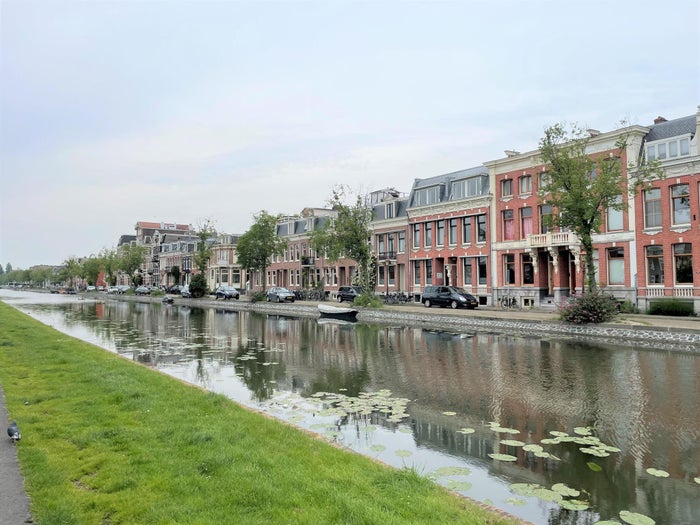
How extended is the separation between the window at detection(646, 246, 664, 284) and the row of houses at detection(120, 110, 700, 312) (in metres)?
0.06

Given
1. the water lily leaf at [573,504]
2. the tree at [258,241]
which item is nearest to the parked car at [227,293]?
the tree at [258,241]

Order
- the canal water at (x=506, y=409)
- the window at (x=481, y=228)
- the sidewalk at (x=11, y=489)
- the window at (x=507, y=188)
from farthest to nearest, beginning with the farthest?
the window at (x=481, y=228), the window at (x=507, y=188), the canal water at (x=506, y=409), the sidewalk at (x=11, y=489)

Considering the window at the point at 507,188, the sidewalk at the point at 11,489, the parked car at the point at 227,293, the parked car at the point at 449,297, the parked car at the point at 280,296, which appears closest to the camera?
the sidewalk at the point at 11,489

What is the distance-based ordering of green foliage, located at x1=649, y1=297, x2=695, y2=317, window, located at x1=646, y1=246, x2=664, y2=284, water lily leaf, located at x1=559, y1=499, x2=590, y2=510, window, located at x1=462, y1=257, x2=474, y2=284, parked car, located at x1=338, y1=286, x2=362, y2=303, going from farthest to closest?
1. parked car, located at x1=338, y1=286, x2=362, y2=303
2. window, located at x1=462, y1=257, x2=474, y2=284
3. window, located at x1=646, y1=246, x2=664, y2=284
4. green foliage, located at x1=649, y1=297, x2=695, y2=317
5. water lily leaf, located at x1=559, y1=499, x2=590, y2=510

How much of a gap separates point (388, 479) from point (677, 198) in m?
33.0

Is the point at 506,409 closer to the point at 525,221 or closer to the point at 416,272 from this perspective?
the point at 525,221

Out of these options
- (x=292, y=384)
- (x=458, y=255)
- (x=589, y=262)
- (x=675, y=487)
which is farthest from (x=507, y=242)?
(x=675, y=487)

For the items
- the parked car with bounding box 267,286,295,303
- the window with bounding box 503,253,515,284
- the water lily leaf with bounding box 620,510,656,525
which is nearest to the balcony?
the window with bounding box 503,253,515,284

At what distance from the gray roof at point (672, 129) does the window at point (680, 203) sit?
3.33m

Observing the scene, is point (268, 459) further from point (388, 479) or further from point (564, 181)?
point (564, 181)

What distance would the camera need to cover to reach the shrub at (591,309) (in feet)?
77.2

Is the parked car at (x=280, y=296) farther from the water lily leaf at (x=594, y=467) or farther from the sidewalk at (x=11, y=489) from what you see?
the water lily leaf at (x=594, y=467)

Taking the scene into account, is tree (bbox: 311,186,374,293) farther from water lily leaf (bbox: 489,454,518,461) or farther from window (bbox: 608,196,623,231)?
water lily leaf (bbox: 489,454,518,461)

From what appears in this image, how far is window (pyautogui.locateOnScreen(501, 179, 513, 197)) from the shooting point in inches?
1633
